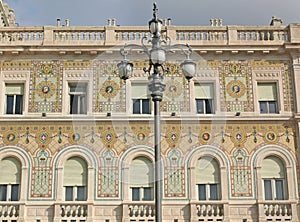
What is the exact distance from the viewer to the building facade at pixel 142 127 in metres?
23.7

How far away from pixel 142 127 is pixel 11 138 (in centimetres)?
557

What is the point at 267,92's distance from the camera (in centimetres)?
2555

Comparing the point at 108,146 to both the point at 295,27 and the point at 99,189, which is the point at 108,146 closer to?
the point at 99,189

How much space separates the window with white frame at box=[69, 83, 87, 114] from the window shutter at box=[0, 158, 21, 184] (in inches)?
129

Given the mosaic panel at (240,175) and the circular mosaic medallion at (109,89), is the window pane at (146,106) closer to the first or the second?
the circular mosaic medallion at (109,89)

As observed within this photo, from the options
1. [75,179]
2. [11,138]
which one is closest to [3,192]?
[11,138]

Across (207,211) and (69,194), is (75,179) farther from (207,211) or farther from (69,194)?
(207,211)

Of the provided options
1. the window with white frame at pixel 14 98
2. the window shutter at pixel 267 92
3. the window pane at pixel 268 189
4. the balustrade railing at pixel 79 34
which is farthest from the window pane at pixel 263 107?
the window with white frame at pixel 14 98

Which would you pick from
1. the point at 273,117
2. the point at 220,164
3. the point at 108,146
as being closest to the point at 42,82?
the point at 108,146

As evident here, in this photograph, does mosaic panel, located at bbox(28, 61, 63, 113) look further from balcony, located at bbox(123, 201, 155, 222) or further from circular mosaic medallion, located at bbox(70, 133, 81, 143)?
balcony, located at bbox(123, 201, 155, 222)

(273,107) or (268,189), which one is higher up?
(273,107)

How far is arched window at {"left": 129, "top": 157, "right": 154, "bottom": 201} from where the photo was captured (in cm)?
2409

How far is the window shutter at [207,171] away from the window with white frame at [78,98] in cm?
549

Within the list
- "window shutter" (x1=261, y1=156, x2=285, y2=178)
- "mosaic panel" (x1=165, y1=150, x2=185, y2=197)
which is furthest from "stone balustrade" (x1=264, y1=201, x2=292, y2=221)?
"mosaic panel" (x1=165, y1=150, x2=185, y2=197)
